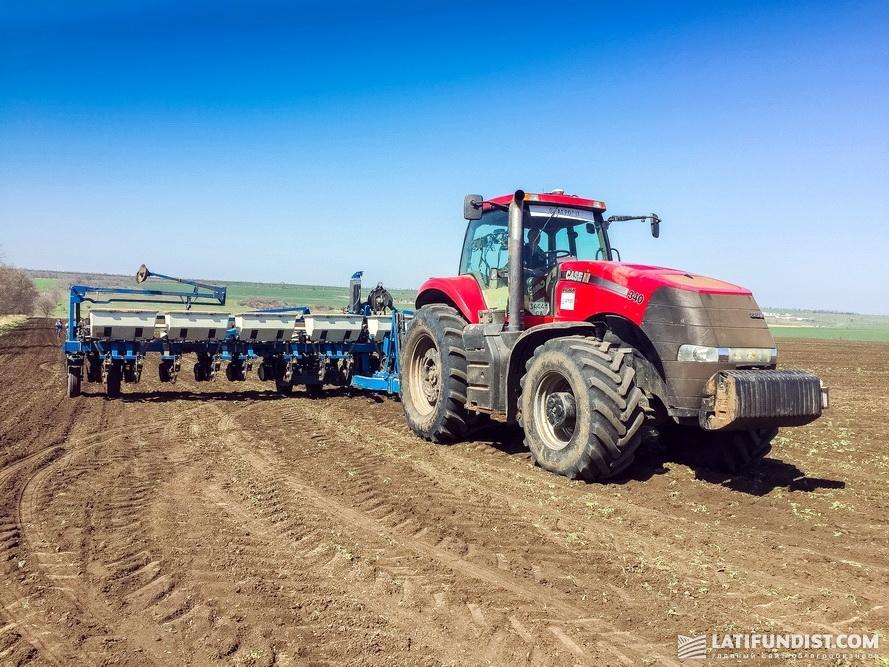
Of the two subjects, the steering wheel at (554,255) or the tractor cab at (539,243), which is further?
the steering wheel at (554,255)

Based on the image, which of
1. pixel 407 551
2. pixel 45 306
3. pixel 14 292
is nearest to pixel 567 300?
pixel 407 551

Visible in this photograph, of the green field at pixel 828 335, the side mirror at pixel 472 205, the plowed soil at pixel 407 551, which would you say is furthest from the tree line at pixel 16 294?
the green field at pixel 828 335

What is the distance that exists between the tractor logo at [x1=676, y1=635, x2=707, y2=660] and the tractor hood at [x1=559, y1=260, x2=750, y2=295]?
3151mm

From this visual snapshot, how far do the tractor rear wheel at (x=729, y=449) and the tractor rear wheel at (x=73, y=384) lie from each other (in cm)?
938

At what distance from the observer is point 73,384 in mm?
11172

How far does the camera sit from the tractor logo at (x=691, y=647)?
10.5 feet

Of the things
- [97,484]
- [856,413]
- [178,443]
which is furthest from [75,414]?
[856,413]

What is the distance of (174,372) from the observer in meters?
11.7

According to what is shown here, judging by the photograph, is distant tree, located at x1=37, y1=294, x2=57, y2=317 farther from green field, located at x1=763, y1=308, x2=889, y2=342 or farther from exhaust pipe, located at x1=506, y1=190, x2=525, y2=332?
exhaust pipe, located at x1=506, y1=190, x2=525, y2=332

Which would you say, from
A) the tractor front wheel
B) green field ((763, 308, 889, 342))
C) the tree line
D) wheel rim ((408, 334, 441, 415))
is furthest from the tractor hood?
the tree line

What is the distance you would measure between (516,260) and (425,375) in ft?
7.86

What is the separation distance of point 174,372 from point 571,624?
9.73 m

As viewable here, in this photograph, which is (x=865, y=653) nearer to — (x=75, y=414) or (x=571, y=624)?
(x=571, y=624)

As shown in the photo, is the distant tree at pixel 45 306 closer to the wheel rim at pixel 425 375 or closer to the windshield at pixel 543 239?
the wheel rim at pixel 425 375
